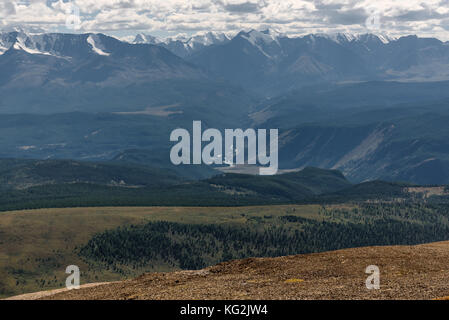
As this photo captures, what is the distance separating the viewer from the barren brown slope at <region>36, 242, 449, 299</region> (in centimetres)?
5688

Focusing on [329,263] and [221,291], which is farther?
[329,263]

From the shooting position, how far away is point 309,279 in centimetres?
6644

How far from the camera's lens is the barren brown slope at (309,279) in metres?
56.9
